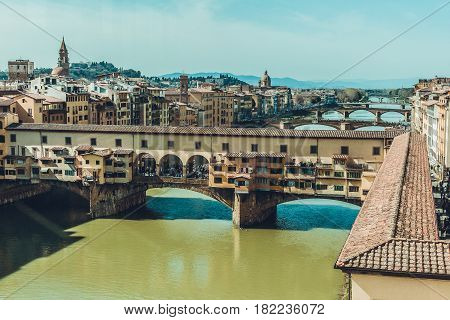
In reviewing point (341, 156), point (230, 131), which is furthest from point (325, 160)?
point (230, 131)

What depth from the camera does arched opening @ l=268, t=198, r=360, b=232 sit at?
1093 inches

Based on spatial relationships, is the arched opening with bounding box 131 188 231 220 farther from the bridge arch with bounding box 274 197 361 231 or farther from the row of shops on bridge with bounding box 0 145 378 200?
the bridge arch with bounding box 274 197 361 231

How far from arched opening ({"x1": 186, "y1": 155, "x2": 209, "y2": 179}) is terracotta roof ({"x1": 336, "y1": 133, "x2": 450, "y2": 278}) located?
18.1 m

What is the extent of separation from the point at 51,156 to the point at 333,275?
16716 mm

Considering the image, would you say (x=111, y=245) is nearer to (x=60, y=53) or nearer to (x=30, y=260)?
(x=30, y=260)

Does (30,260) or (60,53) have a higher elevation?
(60,53)

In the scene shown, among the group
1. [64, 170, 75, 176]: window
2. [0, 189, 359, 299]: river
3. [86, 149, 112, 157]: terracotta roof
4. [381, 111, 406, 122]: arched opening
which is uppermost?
[381, 111, 406, 122]: arched opening

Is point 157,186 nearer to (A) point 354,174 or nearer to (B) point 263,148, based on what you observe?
Result: (B) point 263,148

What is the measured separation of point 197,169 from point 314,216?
35.5ft

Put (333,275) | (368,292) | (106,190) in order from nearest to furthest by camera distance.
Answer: (368,292)
(333,275)
(106,190)

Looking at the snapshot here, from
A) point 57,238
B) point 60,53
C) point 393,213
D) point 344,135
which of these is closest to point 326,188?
point 344,135

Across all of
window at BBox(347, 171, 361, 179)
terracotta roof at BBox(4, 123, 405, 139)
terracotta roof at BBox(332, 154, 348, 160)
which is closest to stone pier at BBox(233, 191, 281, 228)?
terracotta roof at BBox(4, 123, 405, 139)

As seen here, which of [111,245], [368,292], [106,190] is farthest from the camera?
[106,190]

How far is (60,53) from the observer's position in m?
82.4
